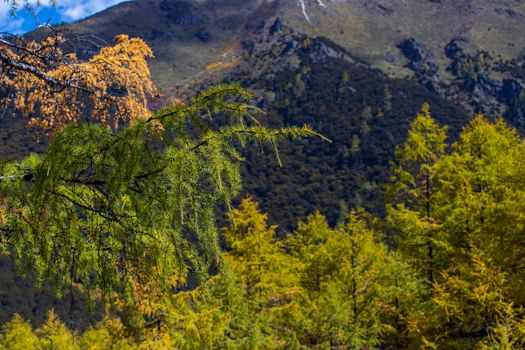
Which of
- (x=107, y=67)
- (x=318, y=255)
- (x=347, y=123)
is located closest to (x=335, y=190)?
(x=347, y=123)

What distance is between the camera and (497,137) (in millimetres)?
16797

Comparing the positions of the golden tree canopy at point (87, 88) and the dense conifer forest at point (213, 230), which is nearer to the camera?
the dense conifer forest at point (213, 230)

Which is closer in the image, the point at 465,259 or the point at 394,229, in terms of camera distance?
the point at 465,259

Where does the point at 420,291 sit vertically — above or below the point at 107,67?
below

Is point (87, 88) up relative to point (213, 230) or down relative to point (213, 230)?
up

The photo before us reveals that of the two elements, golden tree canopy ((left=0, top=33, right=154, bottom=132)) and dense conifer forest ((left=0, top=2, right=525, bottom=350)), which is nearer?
dense conifer forest ((left=0, top=2, right=525, bottom=350))

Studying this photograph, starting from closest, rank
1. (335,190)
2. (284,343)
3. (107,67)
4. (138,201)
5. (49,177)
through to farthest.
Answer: (49,177)
(138,201)
(107,67)
(284,343)
(335,190)

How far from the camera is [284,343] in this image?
45.0 ft

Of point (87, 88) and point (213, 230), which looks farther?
point (87, 88)

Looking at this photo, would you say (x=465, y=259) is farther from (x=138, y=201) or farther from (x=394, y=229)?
(x=138, y=201)

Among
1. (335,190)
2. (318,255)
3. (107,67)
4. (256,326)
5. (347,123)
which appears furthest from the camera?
(347,123)

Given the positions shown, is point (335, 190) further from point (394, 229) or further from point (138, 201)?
point (138, 201)

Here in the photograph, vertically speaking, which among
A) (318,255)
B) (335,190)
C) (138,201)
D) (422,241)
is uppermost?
(138,201)

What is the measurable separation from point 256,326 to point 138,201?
1021cm
